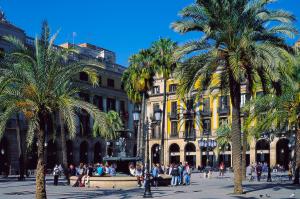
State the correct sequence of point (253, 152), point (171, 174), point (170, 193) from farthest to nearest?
point (253, 152)
point (171, 174)
point (170, 193)

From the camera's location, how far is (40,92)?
19.4 m

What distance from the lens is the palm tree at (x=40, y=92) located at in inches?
756

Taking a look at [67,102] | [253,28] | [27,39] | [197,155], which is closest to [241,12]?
[253,28]

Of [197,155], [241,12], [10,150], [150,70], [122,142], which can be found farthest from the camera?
[197,155]

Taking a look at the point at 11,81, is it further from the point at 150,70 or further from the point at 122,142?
the point at 150,70

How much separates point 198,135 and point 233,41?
53683 mm

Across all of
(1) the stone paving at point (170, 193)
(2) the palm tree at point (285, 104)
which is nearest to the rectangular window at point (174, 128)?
(2) the palm tree at point (285, 104)

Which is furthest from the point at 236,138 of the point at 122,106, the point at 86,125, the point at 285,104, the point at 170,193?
the point at 122,106

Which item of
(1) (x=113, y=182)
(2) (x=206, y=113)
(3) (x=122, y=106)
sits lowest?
(1) (x=113, y=182)

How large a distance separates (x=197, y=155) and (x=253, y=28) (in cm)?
5355

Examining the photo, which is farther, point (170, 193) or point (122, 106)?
point (122, 106)

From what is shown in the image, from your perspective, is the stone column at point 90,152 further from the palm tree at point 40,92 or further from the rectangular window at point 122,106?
the palm tree at point 40,92

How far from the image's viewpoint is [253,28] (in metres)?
23.2

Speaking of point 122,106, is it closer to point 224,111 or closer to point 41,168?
point 224,111
